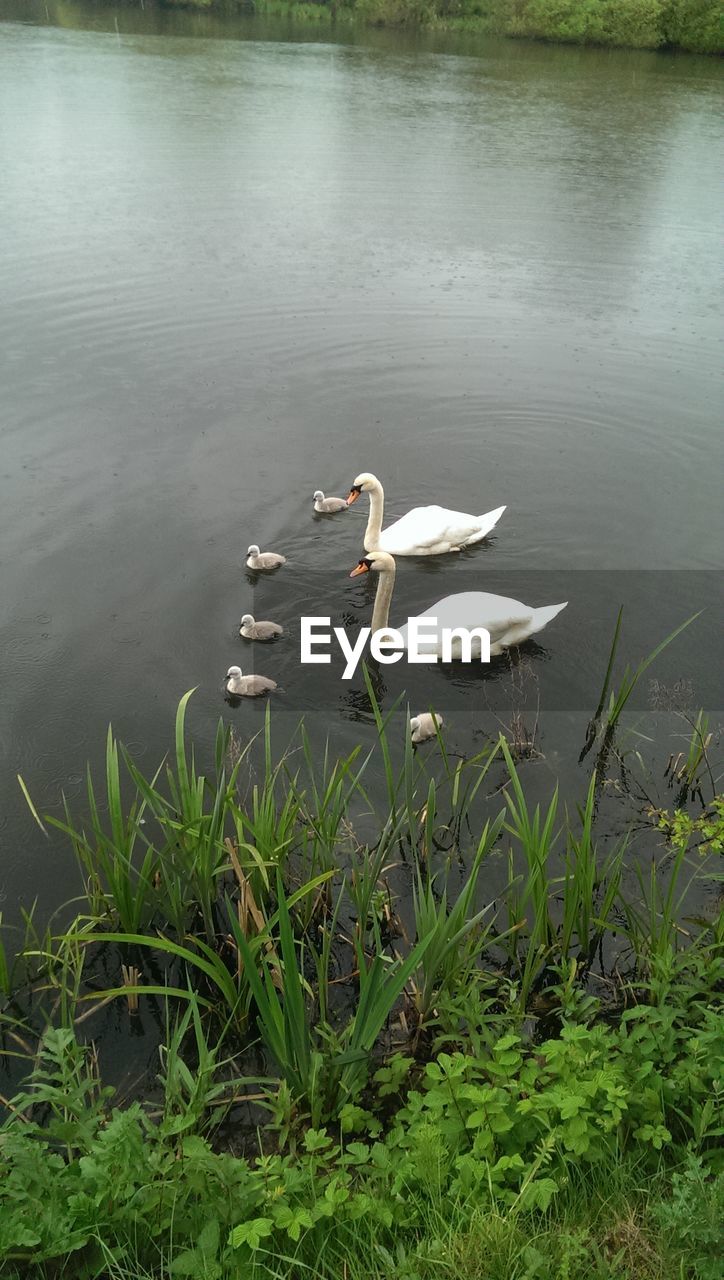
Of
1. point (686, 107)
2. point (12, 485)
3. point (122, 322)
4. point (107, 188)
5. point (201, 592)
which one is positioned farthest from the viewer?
point (686, 107)

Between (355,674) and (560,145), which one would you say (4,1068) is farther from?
(560,145)

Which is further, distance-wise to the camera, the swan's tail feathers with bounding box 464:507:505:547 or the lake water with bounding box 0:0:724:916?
the swan's tail feathers with bounding box 464:507:505:547

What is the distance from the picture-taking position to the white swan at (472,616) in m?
7.23

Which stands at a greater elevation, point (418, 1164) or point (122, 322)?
point (122, 322)

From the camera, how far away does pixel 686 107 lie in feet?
98.2

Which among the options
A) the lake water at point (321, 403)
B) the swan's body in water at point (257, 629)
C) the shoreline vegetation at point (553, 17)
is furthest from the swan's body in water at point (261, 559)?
the shoreline vegetation at point (553, 17)

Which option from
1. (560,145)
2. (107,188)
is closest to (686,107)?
(560,145)

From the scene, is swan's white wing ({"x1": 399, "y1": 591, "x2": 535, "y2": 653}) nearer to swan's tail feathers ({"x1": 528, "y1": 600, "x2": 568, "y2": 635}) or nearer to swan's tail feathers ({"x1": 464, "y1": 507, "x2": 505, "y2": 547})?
swan's tail feathers ({"x1": 528, "y1": 600, "x2": 568, "y2": 635})

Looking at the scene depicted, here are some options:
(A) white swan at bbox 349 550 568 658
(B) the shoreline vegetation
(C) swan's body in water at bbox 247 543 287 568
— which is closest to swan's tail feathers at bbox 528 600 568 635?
(A) white swan at bbox 349 550 568 658

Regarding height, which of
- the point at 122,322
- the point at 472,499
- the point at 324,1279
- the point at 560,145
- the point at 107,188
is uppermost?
the point at 560,145

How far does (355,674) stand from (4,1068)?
12.6 feet

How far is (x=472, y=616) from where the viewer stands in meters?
7.21

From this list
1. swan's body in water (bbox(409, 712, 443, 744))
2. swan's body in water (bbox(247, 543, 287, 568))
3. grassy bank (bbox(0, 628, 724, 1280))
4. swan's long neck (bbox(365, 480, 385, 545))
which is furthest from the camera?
swan's long neck (bbox(365, 480, 385, 545))

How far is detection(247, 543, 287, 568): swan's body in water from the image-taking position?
329 inches
